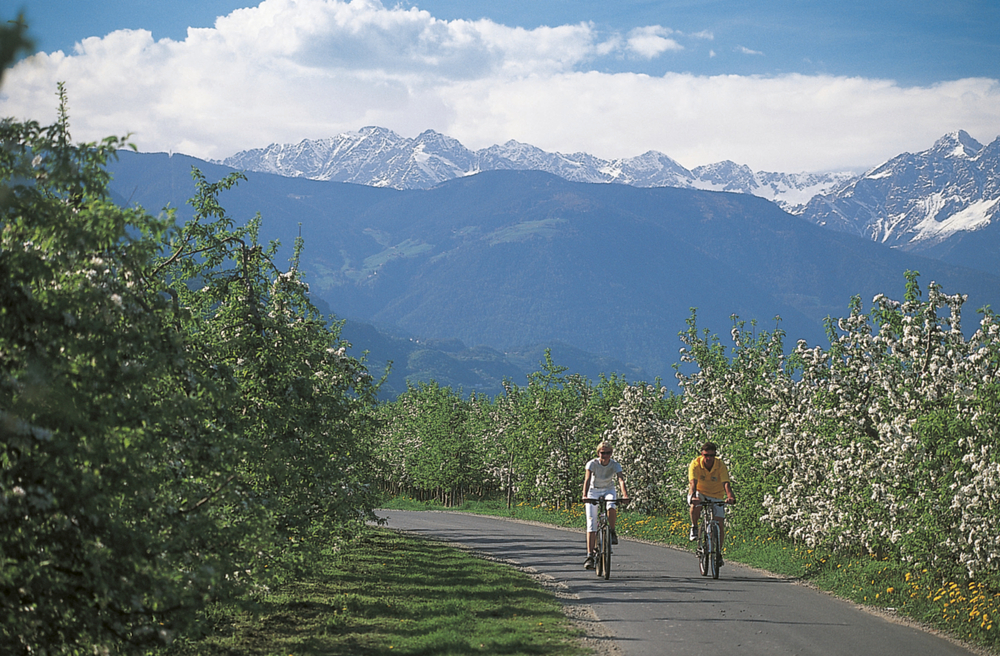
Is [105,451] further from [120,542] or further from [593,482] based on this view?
[593,482]

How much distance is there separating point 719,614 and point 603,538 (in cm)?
403

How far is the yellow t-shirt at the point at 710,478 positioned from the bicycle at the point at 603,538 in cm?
146

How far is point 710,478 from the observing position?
16.8 m

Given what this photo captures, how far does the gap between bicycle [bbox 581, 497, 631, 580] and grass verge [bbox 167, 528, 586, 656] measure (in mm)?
1402

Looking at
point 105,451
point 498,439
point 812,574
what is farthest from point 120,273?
point 498,439

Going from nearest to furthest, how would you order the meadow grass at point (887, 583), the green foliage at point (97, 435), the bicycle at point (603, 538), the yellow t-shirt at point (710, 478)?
1. the green foliage at point (97, 435)
2. the meadow grass at point (887, 583)
3. the bicycle at point (603, 538)
4. the yellow t-shirt at point (710, 478)

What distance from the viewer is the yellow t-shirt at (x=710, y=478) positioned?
1675 cm

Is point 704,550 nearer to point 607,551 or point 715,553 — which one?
point 715,553

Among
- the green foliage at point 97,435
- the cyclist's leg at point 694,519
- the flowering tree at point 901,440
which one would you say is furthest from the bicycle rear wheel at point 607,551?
the green foliage at point 97,435

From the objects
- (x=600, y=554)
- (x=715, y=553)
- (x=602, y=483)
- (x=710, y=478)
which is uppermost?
(x=710, y=478)

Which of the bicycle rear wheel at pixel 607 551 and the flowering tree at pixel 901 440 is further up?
the flowering tree at pixel 901 440

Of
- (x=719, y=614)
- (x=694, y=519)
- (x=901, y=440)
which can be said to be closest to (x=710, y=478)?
(x=694, y=519)

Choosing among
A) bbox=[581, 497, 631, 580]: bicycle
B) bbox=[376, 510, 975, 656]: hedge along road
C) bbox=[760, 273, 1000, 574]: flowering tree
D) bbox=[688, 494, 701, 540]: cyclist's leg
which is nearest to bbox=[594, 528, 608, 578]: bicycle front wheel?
bbox=[581, 497, 631, 580]: bicycle

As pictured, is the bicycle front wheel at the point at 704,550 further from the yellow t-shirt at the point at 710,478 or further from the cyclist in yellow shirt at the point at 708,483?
the yellow t-shirt at the point at 710,478
